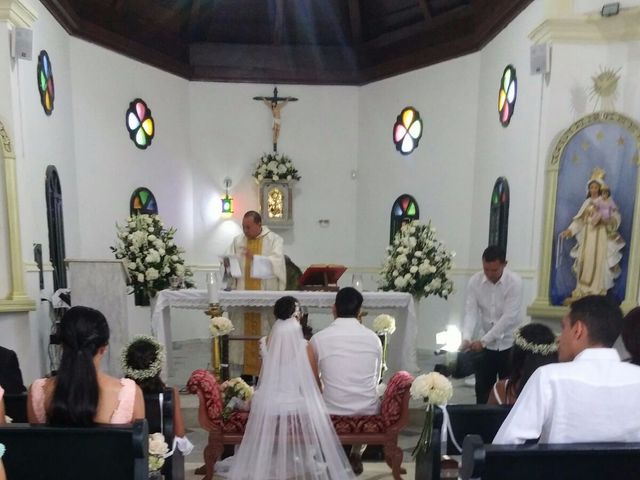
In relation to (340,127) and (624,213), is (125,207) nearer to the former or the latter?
(340,127)

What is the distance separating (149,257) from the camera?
5641 mm

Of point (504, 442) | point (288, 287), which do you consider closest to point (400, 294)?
point (288, 287)

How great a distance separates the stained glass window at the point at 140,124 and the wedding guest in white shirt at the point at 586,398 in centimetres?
807

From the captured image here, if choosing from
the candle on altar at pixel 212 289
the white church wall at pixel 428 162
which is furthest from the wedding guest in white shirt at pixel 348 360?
the white church wall at pixel 428 162

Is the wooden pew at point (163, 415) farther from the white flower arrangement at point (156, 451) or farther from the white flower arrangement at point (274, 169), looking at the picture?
the white flower arrangement at point (274, 169)

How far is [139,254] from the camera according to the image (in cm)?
573

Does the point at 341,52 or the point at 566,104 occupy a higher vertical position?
the point at 341,52

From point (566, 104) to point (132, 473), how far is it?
5.74 metres

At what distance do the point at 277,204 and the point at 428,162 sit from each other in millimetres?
3050

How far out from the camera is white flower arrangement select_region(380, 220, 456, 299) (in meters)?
5.80

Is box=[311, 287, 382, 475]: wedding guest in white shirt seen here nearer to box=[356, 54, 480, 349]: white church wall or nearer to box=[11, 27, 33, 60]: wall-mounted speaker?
box=[11, 27, 33, 60]: wall-mounted speaker

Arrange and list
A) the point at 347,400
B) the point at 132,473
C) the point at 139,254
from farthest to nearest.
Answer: the point at 139,254 < the point at 347,400 < the point at 132,473

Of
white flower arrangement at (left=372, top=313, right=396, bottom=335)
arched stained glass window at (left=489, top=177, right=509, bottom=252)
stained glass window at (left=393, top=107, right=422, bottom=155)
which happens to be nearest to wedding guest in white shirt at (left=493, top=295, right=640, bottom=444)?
white flower arrangement at (left=372, top=313, right=396, bottom=335)

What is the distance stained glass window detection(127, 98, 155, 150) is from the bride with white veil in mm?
6306
